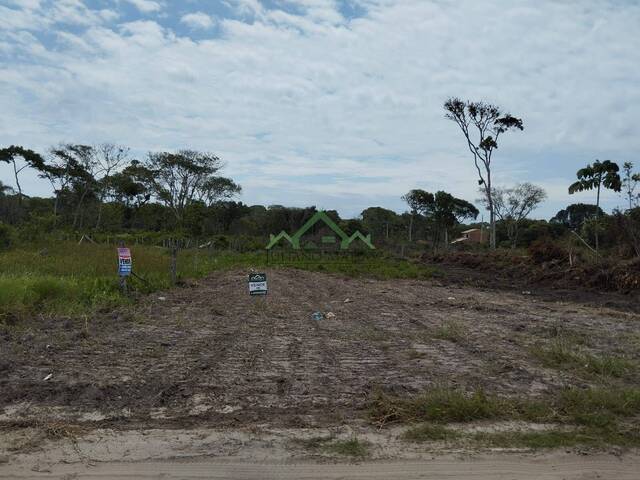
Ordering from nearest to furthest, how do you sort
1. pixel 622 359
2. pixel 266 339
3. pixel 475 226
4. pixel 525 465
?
pixel 525 465, pixel 622 359, pixel 266 339, pixel 475 226

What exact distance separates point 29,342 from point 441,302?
8.44 metres

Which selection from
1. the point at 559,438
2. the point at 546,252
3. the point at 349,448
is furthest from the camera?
the point at 546,252

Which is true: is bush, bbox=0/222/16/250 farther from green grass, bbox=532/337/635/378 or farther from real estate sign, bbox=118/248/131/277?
green grass, bbox=532/337/635/378

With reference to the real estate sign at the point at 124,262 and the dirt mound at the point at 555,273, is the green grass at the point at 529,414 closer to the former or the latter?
the real estate sign at the point at 124,262

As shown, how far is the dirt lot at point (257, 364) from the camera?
13.5 ft

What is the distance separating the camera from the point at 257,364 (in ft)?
19.3

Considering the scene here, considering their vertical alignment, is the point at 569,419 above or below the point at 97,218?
below

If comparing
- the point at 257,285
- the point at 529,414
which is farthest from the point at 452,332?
the point at 257,285

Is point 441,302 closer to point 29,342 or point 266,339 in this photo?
point 266,339

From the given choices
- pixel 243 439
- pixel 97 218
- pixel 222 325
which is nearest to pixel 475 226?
pixel 97 218

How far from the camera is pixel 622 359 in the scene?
6.08 meters

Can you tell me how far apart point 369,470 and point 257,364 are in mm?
2707

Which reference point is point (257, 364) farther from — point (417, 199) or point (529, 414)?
point (417, 199)

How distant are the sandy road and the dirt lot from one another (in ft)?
0.57
